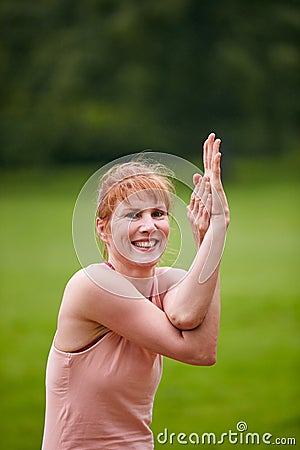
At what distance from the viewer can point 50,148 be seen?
4.60 m

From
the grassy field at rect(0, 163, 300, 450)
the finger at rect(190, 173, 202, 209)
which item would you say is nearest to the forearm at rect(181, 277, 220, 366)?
the finger at rect(190, 173, 202, 209)

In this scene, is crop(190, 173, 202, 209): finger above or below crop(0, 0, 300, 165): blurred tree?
below

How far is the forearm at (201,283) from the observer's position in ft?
2.81

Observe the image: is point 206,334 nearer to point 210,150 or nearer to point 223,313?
point 210,150

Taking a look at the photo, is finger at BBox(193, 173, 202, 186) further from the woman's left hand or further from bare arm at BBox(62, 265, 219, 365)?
bare arm at BBox(62, 265, 219, 365)

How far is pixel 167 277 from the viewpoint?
0.96m

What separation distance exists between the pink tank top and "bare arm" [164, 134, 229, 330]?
0.08 m

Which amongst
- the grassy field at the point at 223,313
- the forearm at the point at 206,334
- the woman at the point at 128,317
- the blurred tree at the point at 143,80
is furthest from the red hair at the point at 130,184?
the blurred tree at the point at 143,80

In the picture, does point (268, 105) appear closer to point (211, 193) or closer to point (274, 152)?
point (274, 152)

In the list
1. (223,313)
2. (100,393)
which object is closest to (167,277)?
(100,393)

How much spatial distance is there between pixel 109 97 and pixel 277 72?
42.1 inches

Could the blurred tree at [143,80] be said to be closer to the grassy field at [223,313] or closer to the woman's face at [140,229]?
the grassy field at [223,313]

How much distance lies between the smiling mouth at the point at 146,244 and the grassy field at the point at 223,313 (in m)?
1.16

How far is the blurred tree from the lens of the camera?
442 centimetres
